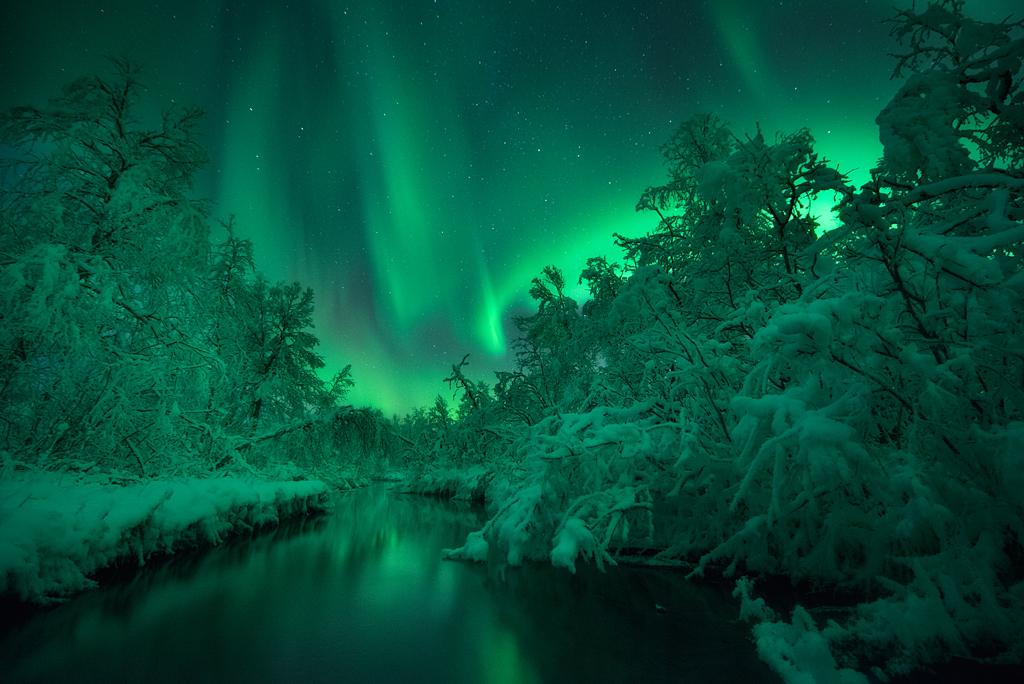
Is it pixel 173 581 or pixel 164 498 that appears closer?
pixel 173 581

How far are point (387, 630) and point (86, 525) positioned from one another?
13.3 ft

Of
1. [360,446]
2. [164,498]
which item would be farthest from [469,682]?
[360,446]

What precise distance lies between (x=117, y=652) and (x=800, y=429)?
5827 millimetres

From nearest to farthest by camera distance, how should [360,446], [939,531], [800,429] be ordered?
[800,429]
[939,531]
[360,446]

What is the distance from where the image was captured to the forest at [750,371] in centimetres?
325

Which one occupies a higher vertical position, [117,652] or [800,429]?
[800,429]

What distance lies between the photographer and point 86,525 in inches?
206

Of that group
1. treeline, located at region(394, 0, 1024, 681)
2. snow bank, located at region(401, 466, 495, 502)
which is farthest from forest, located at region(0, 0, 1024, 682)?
snow bank, located at region(401, 466, 495, 502)

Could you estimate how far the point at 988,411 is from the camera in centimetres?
339

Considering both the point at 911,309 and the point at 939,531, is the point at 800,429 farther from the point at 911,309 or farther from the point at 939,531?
the point at 911,309

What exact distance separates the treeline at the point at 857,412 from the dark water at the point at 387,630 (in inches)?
21.6

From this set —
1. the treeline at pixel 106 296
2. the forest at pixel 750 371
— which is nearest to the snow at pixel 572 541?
the forest at pixel 750 371

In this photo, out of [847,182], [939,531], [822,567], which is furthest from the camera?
[822,567]

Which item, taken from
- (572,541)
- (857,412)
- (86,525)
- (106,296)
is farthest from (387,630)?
(106,296)
